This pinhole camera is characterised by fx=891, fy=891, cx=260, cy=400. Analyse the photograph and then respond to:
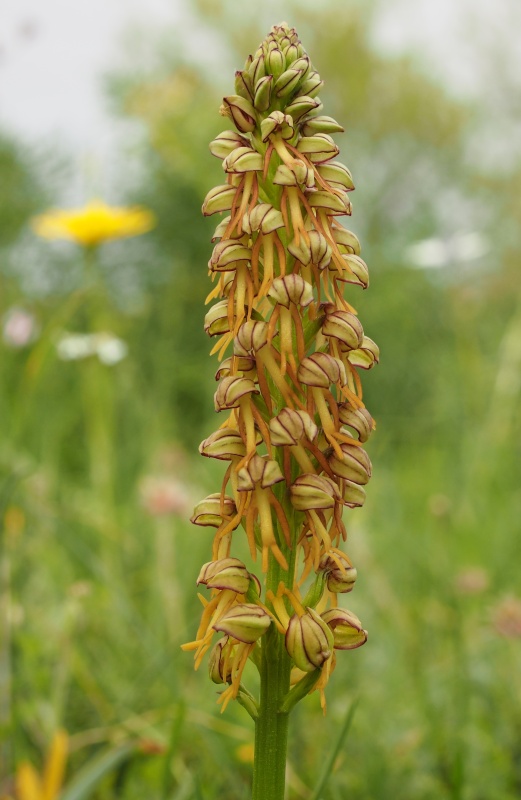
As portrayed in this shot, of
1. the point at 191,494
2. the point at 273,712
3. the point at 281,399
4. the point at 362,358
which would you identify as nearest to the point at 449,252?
the point at 191,494

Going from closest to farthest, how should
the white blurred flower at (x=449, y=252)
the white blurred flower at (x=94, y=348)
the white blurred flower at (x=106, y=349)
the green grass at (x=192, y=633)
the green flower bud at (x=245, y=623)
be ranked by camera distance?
the green flower bud at (x=245, y=623) < the green grass at (x=192, y=633) < the white blurred flower at (x=94, y=348) < the white blurred flower at (x=106, y=349) < the white blurred flower at (x=449, y=252)

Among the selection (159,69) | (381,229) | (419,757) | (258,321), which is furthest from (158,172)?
(258,321)

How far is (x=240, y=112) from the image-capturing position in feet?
3.10

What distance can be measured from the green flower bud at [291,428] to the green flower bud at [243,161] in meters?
0.26

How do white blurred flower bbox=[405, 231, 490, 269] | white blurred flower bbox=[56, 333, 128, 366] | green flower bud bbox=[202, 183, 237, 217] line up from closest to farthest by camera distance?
green flower bud bbox=[202, 183, 237, 217], white blurred flower bbox=[56, 333, 128, 366], white blurred flower bbox=[405, 231, 490, 269]

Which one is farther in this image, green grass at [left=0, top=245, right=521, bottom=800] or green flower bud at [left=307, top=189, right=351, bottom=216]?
green grass at [left=0, top=245, right=521, bottom=800]

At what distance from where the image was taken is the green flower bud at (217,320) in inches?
37.4

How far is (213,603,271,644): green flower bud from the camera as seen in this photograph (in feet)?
2.80

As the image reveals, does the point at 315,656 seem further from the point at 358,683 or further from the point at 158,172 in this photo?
the point at 158,172

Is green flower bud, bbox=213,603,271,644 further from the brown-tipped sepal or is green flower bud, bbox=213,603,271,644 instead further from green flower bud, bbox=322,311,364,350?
green flower bud, bbox=322,311,364,350

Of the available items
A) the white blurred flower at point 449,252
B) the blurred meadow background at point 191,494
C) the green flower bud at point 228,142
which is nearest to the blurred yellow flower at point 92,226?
the blurred meadow background at point 191,494

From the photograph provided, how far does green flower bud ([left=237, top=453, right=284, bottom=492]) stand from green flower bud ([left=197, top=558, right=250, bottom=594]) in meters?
0.09

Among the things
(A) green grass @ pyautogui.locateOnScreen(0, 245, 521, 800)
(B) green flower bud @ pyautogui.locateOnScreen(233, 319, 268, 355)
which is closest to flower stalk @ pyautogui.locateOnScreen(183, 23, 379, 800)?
(B) green flower bud @ pyautogui.locateOnScreen(233, 319, 268, 355)

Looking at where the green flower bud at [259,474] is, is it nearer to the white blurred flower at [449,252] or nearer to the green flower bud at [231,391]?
the green flower bud at [231,391]
